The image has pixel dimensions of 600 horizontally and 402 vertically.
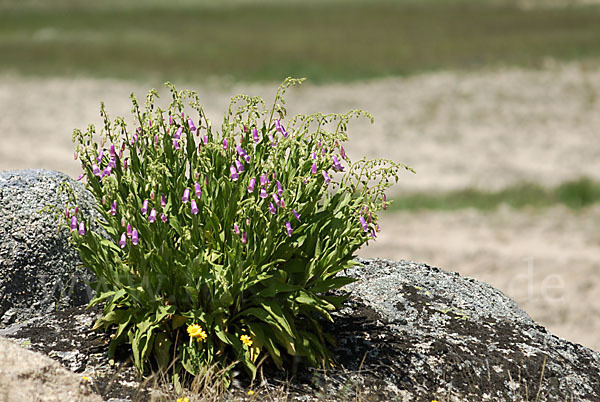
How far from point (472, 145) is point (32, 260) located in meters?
11.6

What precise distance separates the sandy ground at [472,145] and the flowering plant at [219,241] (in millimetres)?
4592

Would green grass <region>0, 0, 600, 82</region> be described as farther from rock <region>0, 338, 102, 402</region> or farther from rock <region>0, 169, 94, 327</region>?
rock <region>0, 338, 102, 402</region>

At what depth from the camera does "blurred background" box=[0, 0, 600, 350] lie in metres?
10.1

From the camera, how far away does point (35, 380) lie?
3.53 meters

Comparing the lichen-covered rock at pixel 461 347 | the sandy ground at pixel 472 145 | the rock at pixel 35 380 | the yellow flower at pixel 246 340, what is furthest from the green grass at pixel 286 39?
the rock at pixel 35 380

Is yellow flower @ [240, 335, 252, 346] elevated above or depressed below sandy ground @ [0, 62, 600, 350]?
below

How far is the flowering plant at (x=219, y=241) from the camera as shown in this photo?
399 centimetres

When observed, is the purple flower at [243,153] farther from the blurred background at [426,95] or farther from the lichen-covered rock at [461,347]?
the blurred background at [426,95]

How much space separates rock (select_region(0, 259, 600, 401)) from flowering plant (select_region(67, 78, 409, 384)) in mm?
169

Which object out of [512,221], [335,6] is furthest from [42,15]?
[512,221]

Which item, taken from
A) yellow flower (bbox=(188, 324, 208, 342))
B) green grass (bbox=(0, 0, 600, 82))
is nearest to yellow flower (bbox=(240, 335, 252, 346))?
yellow flower (bbox=(188, 324, 208, 342))

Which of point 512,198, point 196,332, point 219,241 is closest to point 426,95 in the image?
point 512,198

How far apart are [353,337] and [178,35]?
22.5 m

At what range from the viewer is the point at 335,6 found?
33750mm
